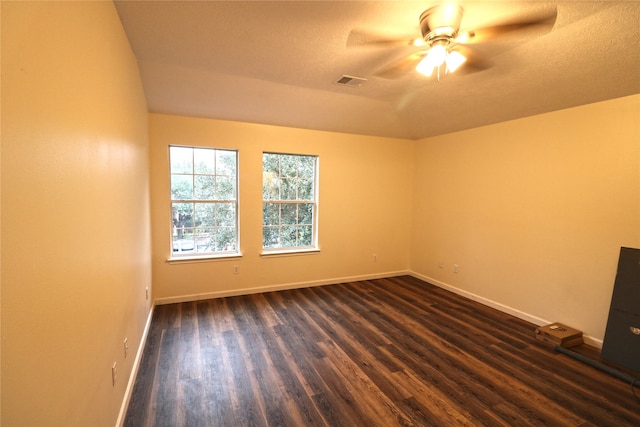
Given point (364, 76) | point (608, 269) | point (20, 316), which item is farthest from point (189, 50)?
point (608, 269)

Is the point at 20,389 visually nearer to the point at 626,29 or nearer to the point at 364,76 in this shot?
the point at 364,76

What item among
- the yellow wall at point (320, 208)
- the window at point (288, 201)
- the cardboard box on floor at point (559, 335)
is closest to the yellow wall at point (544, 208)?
the cardboard box on floor at point (559, 335)

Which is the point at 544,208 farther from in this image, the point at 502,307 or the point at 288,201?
the point at 288,201

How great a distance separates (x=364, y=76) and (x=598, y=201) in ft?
8.77

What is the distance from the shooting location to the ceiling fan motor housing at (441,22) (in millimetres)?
1642

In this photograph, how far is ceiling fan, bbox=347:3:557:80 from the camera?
152 cm

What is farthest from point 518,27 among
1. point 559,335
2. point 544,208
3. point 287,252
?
point 287,252

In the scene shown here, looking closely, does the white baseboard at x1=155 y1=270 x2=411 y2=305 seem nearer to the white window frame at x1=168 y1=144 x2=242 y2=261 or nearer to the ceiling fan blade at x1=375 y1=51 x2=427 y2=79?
the white window frame at x1=168 y1=144 x2=242 y2=261

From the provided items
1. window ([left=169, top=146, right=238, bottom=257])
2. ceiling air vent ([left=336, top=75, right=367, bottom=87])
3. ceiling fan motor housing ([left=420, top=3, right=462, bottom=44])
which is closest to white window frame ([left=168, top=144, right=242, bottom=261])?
window ([left=169, top=146, right=238, bottom=257])

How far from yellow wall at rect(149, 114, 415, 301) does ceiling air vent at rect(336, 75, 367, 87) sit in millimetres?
1375

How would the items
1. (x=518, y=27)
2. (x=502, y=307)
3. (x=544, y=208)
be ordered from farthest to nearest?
(x=502, y=307) → (x=544, y=208) → (x=518, y=27)

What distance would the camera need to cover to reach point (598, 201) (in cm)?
285

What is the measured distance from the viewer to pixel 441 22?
1.67 meters

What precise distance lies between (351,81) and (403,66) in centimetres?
104
